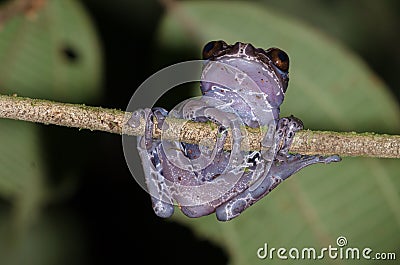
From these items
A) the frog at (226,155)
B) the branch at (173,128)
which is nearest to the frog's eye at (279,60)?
the frog at (226,155)

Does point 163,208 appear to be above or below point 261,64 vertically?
below

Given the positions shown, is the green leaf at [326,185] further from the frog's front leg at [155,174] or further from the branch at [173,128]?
the branch at [173,128]

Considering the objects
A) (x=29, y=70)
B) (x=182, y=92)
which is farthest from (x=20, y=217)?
(x=182, y=92)

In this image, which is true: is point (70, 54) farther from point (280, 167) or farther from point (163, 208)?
point (280, 167)

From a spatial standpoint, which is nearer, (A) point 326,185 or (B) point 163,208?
(B) point 163,208

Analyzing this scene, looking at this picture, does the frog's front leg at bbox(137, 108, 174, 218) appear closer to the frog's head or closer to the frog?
the frog

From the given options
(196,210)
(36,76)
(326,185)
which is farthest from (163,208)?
(36,76)
